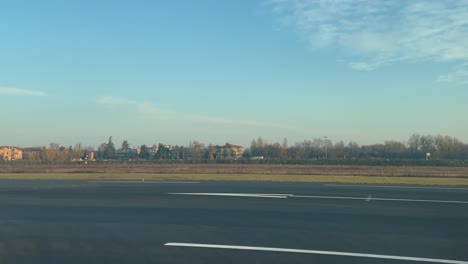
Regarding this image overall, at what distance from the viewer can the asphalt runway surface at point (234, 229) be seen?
6.98 metres

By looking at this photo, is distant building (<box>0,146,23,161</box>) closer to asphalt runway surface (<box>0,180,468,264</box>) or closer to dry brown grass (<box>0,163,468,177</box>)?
dry brown grass (<box>0,163,468,177</box>)

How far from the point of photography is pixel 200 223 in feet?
31.9

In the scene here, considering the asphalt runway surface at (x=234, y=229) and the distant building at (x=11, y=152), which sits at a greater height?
the distant building at (x=11, y=152)

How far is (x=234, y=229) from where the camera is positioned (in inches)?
357

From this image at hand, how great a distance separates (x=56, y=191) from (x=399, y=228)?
502 inches

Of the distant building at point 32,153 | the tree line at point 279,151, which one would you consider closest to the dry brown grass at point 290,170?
the tree line at point 279,151

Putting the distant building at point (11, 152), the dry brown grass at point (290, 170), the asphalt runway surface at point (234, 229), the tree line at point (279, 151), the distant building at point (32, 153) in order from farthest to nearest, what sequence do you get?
the distant building at point (11, 152), the distant building at point (32, 153), the tree line at point (279, 151), the dry brown grass at point (290, 170), the asphalt runway surface at point (234, 229)

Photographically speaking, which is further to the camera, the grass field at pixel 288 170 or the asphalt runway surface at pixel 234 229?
the grass field at pixel 288 170

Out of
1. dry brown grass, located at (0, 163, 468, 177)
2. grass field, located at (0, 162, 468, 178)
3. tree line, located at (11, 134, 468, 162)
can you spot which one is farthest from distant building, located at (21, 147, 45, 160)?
dry brown grass, located at (0, 163, 468, 177)

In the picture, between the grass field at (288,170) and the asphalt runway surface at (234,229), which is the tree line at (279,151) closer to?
the grass field at (288,170)

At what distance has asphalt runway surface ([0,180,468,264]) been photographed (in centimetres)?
698

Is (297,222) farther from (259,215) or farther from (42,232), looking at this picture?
(42,232)

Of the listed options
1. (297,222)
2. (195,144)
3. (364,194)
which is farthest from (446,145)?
(297,222)

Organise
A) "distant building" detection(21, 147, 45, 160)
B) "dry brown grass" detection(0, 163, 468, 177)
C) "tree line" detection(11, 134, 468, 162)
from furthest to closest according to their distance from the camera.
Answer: "distant building" detection(21, 147, 45, 160) → "tree line" detection(11, 134, 468, 162) → "dry brown grass" detection(0, 163, 468, 177)
